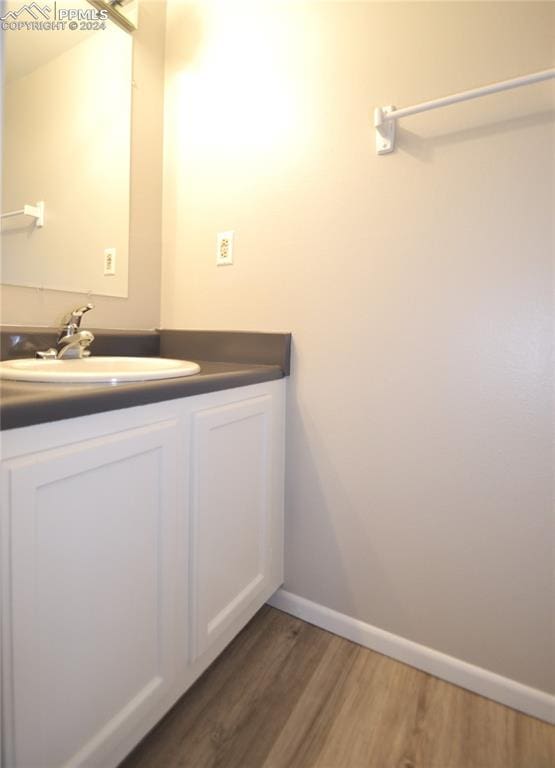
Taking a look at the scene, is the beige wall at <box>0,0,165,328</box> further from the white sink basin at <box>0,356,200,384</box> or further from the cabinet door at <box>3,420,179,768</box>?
the cabinet door at <box>3,420,179,768</box>

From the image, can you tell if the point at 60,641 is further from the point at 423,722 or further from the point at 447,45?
the point at 447,45

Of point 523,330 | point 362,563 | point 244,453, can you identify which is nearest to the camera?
point 523,330

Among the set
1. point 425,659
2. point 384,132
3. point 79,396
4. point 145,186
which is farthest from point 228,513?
point 145,186

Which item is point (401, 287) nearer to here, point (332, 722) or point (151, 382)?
point (151, 382)

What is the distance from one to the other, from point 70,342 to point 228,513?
625mm

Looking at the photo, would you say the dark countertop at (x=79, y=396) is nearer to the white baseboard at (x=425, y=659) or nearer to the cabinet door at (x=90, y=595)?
the cabinet door at (x=90, y=595)

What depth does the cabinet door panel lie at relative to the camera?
0.86 m

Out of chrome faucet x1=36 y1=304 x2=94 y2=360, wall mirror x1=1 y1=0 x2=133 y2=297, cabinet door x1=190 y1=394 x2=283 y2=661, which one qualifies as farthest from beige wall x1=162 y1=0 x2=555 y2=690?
chrome faucet x1=36 y1=304 x2=94 y2=360

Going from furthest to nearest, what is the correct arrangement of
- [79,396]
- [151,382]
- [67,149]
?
[67,149] < [151,382] < [79,396]

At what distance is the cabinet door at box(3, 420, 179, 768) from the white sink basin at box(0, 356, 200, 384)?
0.11 meters

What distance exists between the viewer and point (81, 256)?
1.20 m

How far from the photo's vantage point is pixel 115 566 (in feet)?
2.17

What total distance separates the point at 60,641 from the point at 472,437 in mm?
950

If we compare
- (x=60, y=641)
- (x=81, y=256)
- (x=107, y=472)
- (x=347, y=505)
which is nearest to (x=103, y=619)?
(x=60, y=641)
